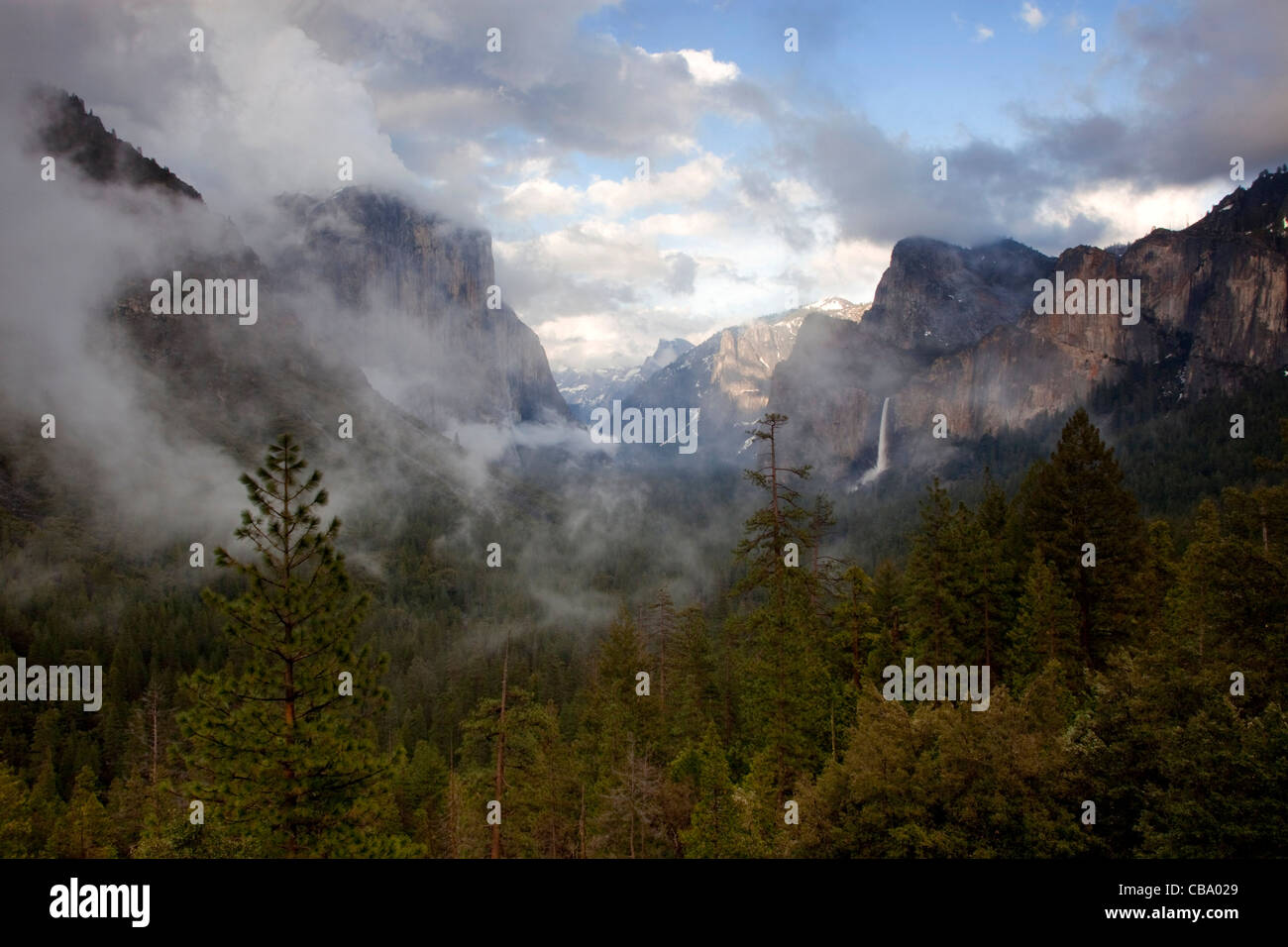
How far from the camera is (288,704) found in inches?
643

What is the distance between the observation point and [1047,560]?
104ft

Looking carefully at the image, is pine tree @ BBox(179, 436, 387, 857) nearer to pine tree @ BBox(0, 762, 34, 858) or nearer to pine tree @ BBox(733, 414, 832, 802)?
pine tree @ BBox(733, 414, 832, 802)

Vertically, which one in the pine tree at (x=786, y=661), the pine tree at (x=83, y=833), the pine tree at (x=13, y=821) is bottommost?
the pine tree at (x=83, y=833)

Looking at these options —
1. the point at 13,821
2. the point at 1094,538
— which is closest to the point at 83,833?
the point at 13,821

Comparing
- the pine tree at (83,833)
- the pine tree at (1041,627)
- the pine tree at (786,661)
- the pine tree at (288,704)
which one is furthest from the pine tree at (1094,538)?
the pine tree at (83,833)

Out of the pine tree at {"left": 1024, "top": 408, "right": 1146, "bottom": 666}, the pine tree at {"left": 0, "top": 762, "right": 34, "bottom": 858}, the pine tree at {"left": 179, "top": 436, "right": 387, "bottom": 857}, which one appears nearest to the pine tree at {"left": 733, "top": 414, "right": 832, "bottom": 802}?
the pine tree at {"left": 179, "top": 436, "right": 387, "bottom": 857}

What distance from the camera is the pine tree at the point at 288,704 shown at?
1555 centimetres

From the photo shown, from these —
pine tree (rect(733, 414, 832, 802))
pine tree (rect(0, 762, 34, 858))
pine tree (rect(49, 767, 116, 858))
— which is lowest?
pine tree (rect(49, 767, 116, 858))

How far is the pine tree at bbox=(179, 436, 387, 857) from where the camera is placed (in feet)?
51.0

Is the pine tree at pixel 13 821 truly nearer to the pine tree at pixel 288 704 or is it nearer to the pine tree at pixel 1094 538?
the pine tree at pixel 288 704

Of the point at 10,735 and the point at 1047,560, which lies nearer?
the point at 1047,560
